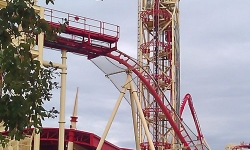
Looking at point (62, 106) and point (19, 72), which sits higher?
point (62, 106)

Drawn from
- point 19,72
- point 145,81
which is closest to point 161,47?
point 145,81

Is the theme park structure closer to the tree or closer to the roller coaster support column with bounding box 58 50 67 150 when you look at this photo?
the roller coaster support column with bounding box 58 50 67 150

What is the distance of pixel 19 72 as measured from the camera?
8.32m

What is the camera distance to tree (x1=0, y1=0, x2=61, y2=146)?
8242mm

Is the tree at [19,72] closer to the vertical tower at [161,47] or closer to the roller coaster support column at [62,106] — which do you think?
the roller coaster support column at [62,106]

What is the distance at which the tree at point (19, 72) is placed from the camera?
8.24 m

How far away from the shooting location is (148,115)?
1567 inches

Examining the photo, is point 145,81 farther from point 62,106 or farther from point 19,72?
point 19,72

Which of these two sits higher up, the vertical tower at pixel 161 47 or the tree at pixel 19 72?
the vertical tower at pixel 161 47

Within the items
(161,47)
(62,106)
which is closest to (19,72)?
(62,106)

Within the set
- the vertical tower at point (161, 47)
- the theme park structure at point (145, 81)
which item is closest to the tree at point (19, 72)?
the theme park structure at point (145, 81)

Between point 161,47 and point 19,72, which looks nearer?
point 19,72

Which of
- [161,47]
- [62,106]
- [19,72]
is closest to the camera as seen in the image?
[19,72]

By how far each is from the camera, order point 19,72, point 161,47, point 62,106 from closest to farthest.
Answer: point 19,72
point 62,106
point 161,47
